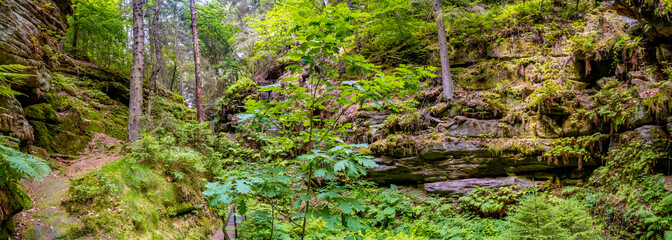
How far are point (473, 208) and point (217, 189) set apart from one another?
305 inches

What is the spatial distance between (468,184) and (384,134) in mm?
3145

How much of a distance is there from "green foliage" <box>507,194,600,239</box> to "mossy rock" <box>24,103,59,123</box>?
1035 cm

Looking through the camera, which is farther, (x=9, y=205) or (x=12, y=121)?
(x=12, y=121)

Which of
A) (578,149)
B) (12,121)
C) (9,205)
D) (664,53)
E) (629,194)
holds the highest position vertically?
(664,53)

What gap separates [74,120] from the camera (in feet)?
28.1

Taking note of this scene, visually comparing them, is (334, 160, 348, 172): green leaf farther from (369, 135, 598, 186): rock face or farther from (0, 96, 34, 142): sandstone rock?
(369, 135, 598, 186): rock face

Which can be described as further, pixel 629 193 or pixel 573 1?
pixel 573 1

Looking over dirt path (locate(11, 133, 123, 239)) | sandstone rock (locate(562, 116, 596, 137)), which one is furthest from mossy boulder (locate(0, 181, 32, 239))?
sandstone rock (locate(562, 116, 596, 137))

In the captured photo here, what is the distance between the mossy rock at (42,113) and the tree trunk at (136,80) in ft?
5.42

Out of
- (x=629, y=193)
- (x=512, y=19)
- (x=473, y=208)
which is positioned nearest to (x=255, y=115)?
(x=473, y=208)

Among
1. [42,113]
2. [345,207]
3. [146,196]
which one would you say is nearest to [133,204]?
[146,196]

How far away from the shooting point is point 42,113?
23.6 ft

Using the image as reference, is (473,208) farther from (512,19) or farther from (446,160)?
(512,19)

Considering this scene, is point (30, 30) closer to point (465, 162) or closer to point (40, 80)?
point (40, 80)
